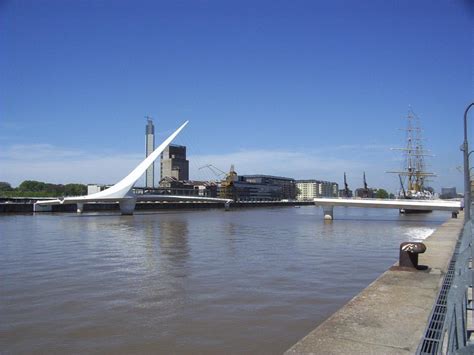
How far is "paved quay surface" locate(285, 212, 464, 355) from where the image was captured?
4.96m

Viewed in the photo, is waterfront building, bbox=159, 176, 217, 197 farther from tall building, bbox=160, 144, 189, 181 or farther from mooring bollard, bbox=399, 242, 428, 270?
mooring bollard, bbox=399, 242, 428, 270

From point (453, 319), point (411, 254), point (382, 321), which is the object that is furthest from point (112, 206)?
point (453, 319)

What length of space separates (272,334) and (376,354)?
10.8ft

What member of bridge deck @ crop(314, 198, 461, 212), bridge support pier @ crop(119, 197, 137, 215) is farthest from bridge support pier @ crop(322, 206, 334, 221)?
bridge support pier @ crop(119, 197, 137, 215)

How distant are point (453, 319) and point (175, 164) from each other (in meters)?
188

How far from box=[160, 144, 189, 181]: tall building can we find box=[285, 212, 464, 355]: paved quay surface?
585 ft

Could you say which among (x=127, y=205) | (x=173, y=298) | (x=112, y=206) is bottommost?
(x=173, y=298)

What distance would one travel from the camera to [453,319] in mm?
3404

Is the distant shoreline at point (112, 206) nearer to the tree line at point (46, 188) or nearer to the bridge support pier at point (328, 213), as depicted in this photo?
the bridge support pier at point (328, 213)

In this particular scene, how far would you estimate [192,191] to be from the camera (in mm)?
173000

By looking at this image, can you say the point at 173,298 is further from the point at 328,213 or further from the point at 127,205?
the point at 127,205

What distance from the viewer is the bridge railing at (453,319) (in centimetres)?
345

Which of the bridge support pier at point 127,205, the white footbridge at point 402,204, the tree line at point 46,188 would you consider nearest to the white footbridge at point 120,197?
the bridge support pier at point 127,205

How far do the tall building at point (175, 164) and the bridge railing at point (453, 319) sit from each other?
180 meters
